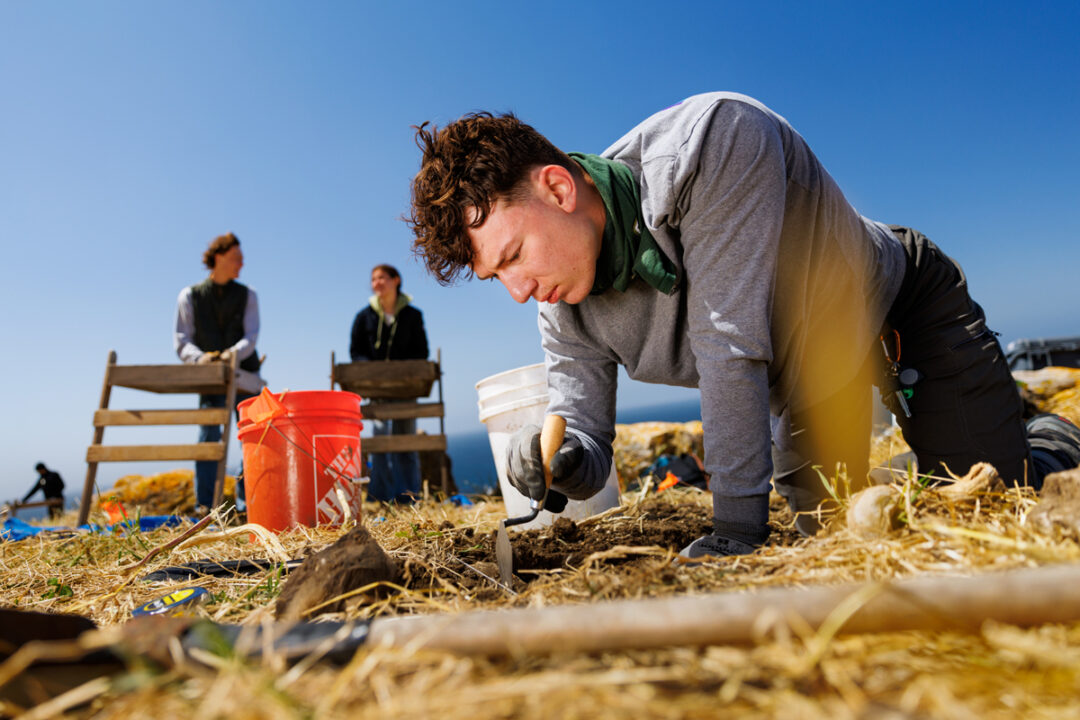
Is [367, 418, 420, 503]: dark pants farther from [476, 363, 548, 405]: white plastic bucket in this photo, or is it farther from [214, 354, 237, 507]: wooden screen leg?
[476, 363, 548, 405]: white plastic bucket

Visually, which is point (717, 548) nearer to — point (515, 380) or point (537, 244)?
point (537, 244)

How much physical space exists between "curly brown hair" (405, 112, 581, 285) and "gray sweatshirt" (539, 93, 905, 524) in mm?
330

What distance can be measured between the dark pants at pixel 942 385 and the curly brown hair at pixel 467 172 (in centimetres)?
148

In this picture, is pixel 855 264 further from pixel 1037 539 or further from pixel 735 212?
pixel 1037 539

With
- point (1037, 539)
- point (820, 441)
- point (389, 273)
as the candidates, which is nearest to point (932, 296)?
point (820, 441)

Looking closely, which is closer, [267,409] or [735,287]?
[735,287]

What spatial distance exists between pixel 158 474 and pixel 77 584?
6.29m

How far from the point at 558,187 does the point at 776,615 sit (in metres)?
1.51

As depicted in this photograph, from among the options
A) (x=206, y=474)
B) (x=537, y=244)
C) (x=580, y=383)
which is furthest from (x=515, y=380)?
(x=206, y=474)

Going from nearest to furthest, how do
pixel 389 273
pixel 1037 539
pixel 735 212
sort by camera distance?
pixel 1037 539 < pixel 735 212 < pixel 389 273

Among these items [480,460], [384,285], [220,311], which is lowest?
[480,460]

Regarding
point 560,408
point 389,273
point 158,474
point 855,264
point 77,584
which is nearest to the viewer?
point 77,584

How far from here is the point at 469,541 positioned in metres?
2.02

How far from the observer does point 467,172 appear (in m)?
1.87
